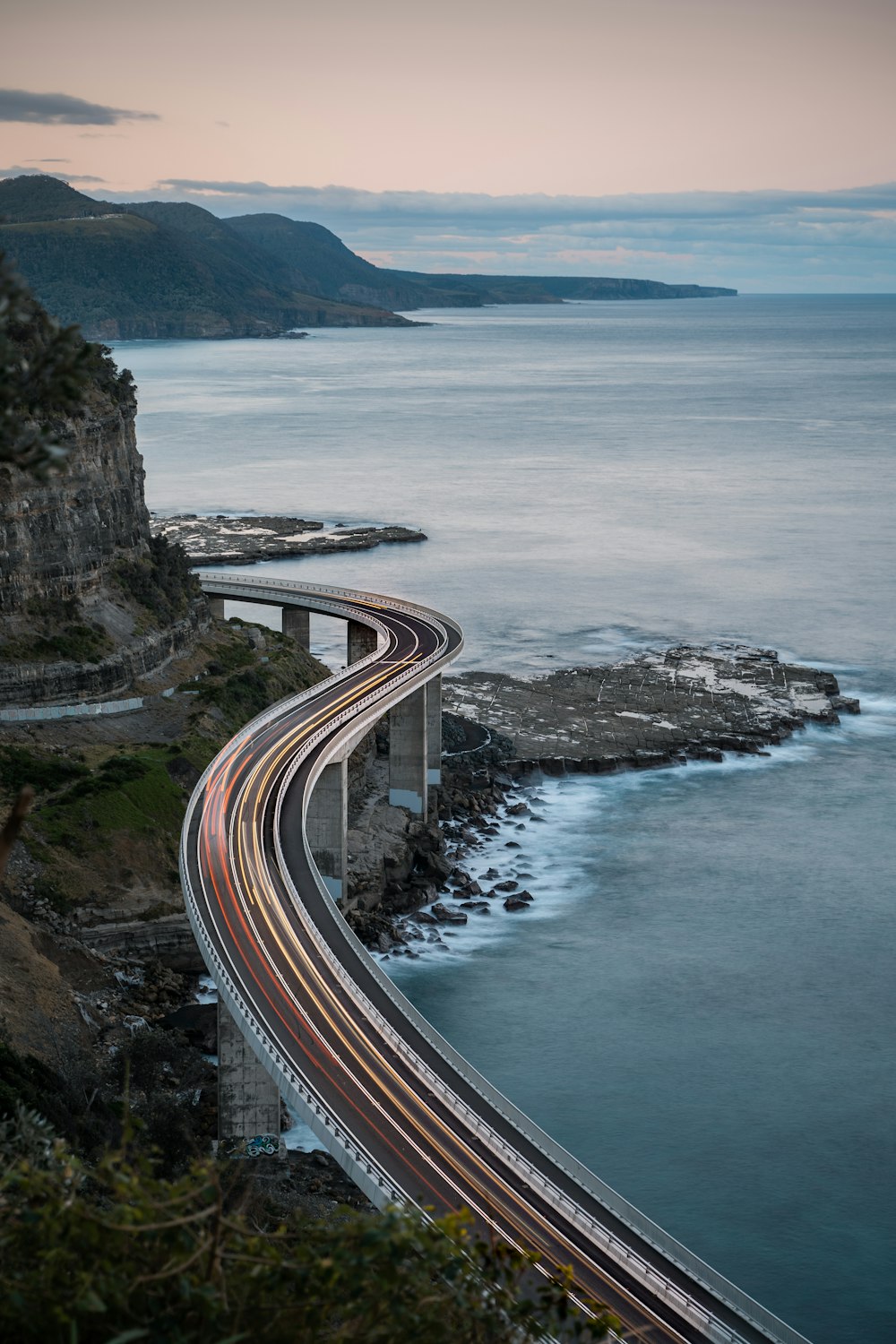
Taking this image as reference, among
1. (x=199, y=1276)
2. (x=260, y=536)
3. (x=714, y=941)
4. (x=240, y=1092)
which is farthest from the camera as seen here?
(x=260, y=536)

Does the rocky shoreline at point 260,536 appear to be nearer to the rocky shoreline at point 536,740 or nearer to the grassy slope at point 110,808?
the rocky shoreline at point 536,740

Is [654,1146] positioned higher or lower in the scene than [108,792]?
lower

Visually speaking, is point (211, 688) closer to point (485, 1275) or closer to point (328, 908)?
point (328, 908)

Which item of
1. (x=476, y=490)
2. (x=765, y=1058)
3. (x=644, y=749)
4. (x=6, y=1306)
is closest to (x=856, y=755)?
(x=644, y=749)

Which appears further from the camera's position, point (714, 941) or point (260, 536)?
point (260, 536)

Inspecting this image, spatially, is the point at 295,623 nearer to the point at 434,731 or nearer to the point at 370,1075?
the point at 434,731

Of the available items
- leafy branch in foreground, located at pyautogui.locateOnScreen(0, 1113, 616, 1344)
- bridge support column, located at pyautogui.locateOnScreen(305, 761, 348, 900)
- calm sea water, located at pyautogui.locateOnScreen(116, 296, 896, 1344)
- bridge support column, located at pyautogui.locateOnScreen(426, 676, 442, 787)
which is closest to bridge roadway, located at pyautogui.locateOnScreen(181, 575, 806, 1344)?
bridge support column, located at pyautogui.locateOnScreen(305, 761, 348, 900)

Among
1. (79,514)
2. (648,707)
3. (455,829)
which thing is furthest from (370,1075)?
(648,707)
